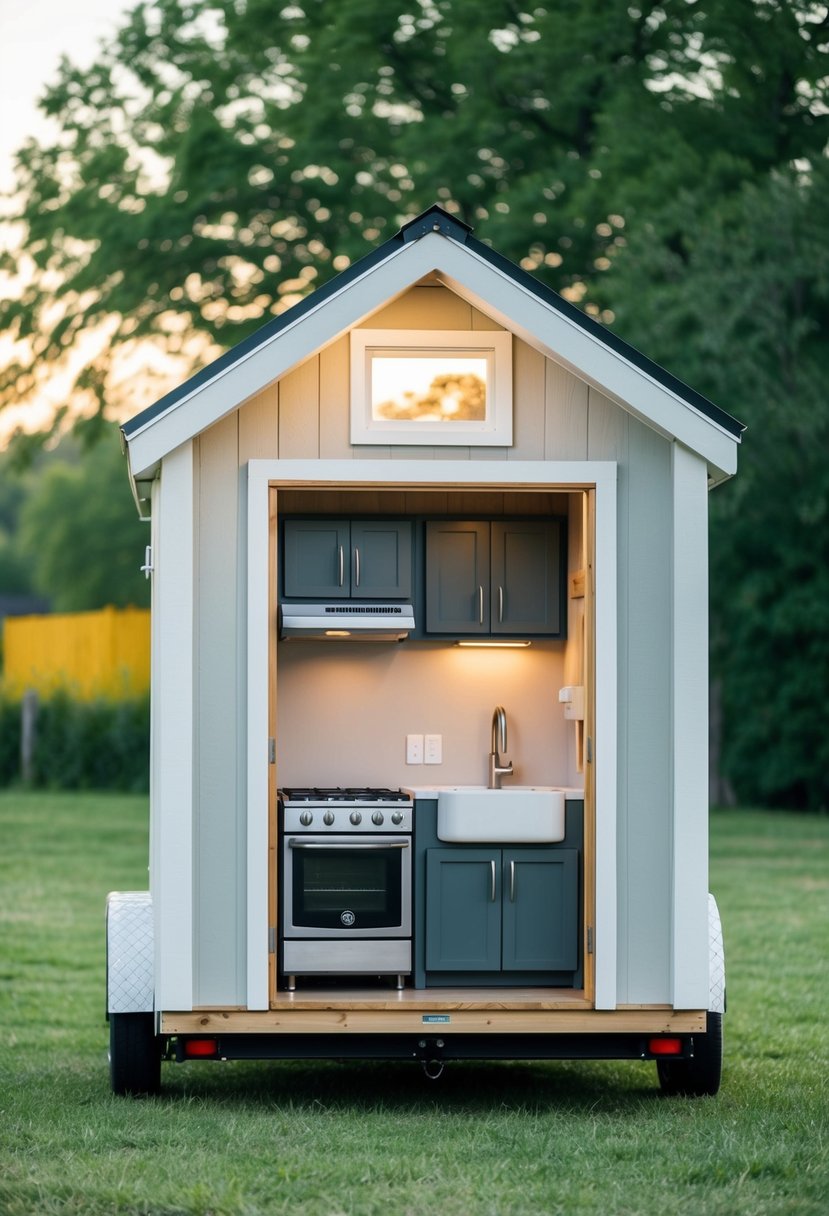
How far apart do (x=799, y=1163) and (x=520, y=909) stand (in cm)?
178

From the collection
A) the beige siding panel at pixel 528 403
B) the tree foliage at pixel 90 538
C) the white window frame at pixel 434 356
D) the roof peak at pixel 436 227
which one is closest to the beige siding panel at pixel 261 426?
the white window frame at pixel 434 356

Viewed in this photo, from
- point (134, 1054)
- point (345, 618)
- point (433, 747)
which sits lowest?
point (134, 1054)

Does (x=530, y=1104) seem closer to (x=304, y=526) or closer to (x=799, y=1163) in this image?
(x=799, y=1163)

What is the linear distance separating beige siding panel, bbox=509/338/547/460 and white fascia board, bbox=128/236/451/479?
545 mm

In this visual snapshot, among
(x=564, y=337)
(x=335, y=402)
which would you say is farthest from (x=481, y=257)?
(x=335, y=402)

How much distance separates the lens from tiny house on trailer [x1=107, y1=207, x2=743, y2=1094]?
6.79 m

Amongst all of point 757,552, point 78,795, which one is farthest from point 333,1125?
point 78,795

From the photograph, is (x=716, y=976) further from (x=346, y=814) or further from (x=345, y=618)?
(x=345, y=618)

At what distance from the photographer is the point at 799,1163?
5.83 meters

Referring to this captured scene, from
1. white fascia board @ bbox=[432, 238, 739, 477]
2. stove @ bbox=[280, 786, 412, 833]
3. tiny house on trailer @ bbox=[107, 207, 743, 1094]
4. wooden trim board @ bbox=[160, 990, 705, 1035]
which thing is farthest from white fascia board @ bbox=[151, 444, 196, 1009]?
white fascia board @ bbox=[432, 238, 739, 477]

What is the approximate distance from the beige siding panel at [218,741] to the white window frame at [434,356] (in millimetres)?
505

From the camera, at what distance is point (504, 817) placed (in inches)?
286

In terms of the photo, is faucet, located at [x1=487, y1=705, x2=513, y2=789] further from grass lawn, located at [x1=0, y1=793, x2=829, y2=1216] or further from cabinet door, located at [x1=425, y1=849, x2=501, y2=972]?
grass lawn, located at [x1=0, y1=793, x2=829, y2=1216]

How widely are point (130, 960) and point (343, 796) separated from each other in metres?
1.14
